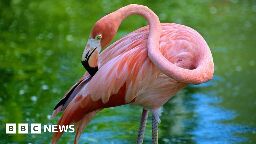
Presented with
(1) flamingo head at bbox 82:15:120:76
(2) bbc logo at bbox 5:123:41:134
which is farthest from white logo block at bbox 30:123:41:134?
(1) flamingo head at bbox 82:15:120:76

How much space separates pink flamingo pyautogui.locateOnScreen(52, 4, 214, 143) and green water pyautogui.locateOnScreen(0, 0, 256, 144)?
1.57m

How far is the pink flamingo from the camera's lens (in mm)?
4609

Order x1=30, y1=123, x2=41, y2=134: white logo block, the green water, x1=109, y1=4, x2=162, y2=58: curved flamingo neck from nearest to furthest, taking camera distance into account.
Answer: x1=109, y1=4, x2=162, y2=58: curved flamingo neck < x1=30, y1=123, x2=41, y2=134: white logo block < the green water

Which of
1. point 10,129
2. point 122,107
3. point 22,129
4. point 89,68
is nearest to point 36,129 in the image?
point 22,129

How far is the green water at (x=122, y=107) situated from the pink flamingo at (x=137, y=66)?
5.15 ft

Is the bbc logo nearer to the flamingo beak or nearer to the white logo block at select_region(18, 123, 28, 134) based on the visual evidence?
the white logo block at select_region(18, 123, 28, 134)

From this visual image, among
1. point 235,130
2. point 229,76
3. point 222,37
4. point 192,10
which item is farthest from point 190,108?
point 192,10

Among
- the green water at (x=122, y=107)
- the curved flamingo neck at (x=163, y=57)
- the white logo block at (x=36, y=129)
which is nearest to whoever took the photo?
the curved flamingo neck at (x=163, y=57)

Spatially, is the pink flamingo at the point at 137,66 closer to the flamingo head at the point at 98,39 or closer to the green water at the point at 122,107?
the flamingo head at the point at 98,39

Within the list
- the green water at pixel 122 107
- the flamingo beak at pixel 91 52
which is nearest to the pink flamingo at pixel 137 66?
the flamingo beak at pixel 91 52

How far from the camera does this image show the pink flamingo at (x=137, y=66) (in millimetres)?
4609

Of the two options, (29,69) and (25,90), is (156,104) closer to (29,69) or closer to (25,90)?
(25,90)

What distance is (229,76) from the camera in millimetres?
8781

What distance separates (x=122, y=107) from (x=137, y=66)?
299 cm
